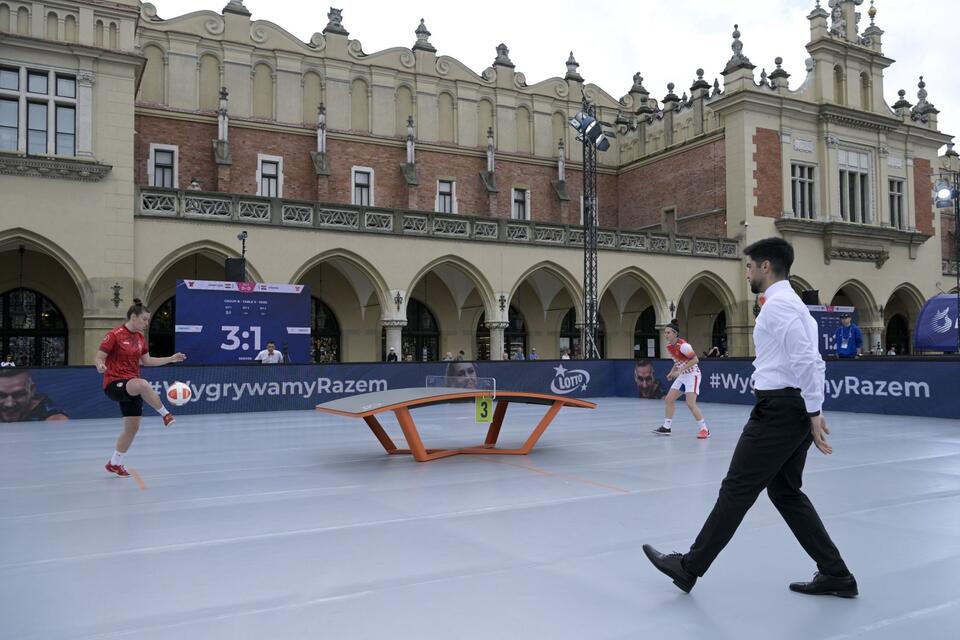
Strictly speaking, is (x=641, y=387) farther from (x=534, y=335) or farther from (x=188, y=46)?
(x=188, y=46)

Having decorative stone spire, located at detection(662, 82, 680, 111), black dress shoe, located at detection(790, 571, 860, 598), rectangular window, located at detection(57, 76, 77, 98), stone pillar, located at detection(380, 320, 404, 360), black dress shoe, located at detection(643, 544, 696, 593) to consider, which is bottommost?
black dress shoe, located at detection(790, 571, 860, 598)

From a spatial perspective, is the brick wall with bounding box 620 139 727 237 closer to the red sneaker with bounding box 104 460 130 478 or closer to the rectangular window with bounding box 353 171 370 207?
the rectangular window with bounding box 353 171 370 207

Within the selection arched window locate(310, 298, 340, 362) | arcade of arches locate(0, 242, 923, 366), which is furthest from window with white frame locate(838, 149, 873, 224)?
arched window locate(310, 298, 340, 362)

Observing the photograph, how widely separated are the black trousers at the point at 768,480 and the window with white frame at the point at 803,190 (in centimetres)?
3191

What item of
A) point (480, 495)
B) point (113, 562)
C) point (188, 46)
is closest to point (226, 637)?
point (113, 562)

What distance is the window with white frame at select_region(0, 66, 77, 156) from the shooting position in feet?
66.8

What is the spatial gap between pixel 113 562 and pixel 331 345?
2463cm

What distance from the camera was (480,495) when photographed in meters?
7.12

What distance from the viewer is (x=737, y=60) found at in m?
32.2

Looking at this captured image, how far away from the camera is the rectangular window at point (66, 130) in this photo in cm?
2094

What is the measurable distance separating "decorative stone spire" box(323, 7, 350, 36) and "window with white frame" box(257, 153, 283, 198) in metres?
5.56

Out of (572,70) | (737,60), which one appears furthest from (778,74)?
(572,70)

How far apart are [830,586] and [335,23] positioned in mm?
30205

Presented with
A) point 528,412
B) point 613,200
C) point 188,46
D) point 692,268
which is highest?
point 188,46
